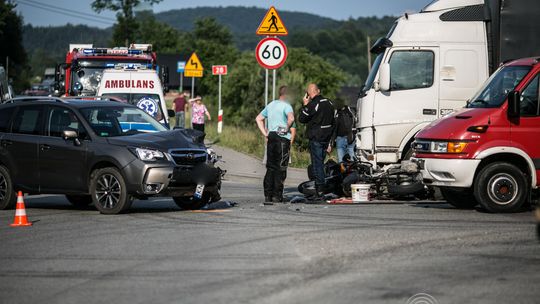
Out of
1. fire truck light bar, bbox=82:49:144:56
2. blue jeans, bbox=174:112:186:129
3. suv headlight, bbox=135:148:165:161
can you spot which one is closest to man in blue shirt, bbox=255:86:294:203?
suv headlight, bbox=135:148:165:161

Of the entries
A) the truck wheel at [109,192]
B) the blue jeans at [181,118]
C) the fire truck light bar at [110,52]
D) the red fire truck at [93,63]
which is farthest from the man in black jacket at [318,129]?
the blue jeans at [181,118]

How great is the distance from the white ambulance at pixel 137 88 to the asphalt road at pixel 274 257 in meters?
8.66

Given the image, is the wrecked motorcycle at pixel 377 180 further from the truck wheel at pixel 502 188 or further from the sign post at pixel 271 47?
the sign post at pixel 271 47

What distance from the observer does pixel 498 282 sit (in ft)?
27.8

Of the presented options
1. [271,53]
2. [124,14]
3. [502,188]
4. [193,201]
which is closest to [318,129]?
[193,201]

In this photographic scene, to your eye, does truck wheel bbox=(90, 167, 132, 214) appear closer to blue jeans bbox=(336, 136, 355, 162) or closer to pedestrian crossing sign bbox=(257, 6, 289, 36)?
pedestrian crossing sign bbox=(257, 6, 289, 36)

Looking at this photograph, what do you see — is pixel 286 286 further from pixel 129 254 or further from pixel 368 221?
pixel 368 221

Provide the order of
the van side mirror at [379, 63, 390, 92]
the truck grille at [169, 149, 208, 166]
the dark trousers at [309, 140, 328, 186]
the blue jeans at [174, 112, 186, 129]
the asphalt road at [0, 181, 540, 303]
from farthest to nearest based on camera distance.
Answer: the blue jeans at [174, 112, 186, 129] < the dark trousers at [309, 140, 328, 186] < the van side mirror at [379, 63, 390, 92] < the truck grille at [169, 149, 208, 166] < the asphalt road at [0, 181, 540, 303]

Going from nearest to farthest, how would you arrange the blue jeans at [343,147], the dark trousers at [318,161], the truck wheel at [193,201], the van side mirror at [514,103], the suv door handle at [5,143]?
the van side mirror at [514,103]
the truck wheel at [193,201]
the suv door handle at [5,143]
the dark trousers at [318,161]
the blue jeans at [343,147]

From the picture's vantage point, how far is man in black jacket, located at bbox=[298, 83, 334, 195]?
16609mm

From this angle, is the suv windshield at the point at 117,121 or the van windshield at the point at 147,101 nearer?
the suv windshield at the point at 117,121

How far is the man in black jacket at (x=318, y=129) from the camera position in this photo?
1661cm

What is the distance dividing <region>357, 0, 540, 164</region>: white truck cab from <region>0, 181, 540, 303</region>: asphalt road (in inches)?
88.3

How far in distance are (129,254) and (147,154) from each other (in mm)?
3918
